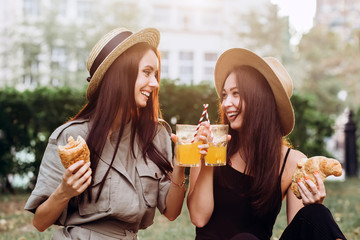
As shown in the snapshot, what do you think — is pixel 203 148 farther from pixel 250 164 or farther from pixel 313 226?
pixel 313 226

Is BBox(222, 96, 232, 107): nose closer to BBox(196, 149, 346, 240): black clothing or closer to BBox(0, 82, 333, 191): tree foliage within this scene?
BBox(196, 149, 346, 240): black clothing

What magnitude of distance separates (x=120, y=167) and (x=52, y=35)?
23152mm

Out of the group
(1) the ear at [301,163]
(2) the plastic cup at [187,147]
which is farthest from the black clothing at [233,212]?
(2) the plastic cup at [187,147]

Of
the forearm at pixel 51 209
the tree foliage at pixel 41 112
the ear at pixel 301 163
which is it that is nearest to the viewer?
the forearm at pixel 51 209

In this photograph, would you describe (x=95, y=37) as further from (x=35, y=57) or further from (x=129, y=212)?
(x=129, y=212)

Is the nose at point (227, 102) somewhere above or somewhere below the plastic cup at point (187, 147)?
above

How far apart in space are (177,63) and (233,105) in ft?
109

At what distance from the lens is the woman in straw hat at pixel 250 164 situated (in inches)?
110

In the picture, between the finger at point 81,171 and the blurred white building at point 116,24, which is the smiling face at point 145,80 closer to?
the finger at point 81,171

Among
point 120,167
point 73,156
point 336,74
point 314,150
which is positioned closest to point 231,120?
point 120,167

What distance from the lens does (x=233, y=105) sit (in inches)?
114

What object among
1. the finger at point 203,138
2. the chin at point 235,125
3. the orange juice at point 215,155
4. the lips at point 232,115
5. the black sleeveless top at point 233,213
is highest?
the lips at point 232,115

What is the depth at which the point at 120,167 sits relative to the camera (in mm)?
2656

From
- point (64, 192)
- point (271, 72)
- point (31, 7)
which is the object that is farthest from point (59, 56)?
point (64, 192)
